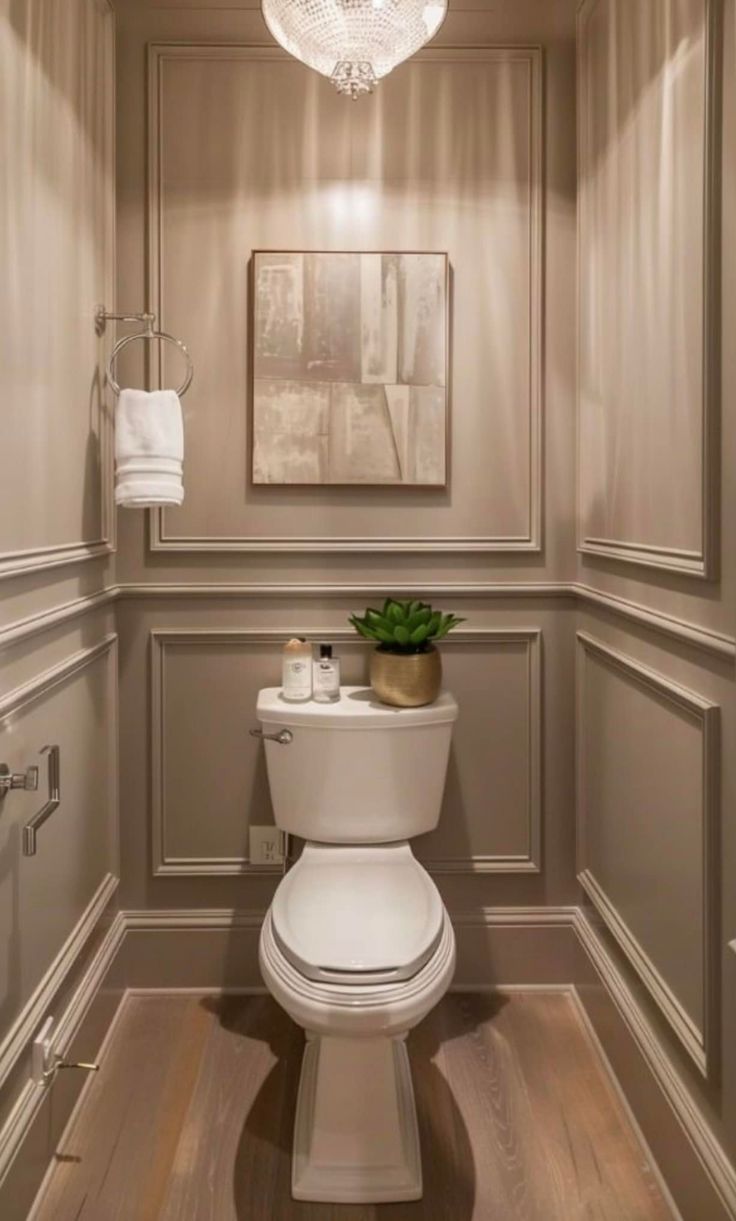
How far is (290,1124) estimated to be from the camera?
1.85 metres

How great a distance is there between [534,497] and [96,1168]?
5.53 ft

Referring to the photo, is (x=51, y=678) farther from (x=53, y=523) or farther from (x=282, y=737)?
(x=282, y=737)

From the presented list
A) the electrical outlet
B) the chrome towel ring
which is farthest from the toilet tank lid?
the chrome towel ring

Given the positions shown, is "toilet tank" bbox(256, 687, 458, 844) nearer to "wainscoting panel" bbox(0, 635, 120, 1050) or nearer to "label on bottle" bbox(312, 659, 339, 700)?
"label on bottle" bbox(312, 659, 339, 700)

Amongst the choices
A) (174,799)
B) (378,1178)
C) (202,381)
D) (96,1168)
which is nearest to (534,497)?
(202,381)

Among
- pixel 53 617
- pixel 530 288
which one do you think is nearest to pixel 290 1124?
pixel 53 617

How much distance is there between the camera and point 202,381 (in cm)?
227

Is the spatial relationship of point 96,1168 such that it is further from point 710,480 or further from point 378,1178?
point 710,480

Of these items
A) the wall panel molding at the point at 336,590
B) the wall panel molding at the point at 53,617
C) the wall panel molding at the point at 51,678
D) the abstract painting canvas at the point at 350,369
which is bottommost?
the wall panel molding at the point at 51,678

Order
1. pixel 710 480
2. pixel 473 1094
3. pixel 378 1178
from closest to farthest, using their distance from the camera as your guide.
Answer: pixel 710 480 → pixel 378 1178 → pixel 473 1094

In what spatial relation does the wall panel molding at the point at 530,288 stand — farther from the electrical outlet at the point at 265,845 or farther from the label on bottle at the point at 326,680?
the electrical outlet at the point at 265,845

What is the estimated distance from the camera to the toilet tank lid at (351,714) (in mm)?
2049

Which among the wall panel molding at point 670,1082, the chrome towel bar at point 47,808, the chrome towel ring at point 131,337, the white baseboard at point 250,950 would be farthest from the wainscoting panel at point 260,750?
the chrome towel bar at point 47,808

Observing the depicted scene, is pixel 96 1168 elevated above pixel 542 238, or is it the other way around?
pixel 542 238
